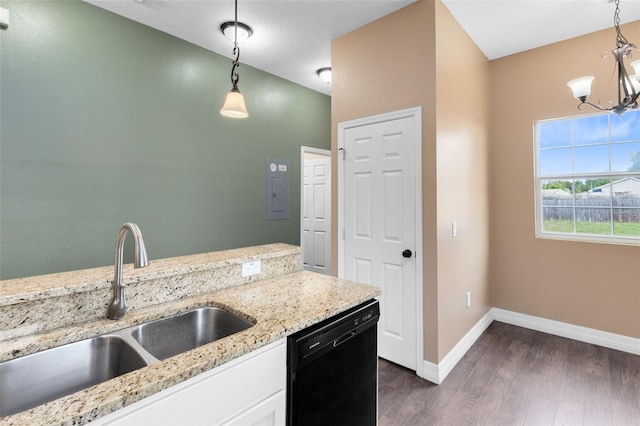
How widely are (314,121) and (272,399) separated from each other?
3994mm

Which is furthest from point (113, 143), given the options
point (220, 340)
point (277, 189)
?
point (220, 340)

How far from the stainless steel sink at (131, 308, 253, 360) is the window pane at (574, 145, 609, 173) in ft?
11.9

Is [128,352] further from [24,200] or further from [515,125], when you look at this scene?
[515,125]

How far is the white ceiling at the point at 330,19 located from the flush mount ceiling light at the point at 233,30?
5 cm

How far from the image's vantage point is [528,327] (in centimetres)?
334

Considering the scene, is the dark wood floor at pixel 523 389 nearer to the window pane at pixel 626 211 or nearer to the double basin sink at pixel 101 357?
the window pane at pixel 626 211

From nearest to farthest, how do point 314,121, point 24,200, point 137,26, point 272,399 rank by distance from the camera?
point 272,399, point 24,200, point 137,26, point 314,121

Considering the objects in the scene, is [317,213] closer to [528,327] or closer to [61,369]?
[528,327]

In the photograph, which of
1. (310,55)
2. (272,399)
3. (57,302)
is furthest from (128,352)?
(310,55)

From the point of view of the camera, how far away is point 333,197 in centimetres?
303

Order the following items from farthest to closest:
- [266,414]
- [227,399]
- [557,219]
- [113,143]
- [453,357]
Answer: [557,219]
[113,143]
[453,357]
[266,414]
[227,399]

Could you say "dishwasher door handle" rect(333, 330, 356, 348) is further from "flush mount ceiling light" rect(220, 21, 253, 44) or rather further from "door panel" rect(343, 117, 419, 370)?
"flush mount ceiling light" rect(220, 21, 253, 44)

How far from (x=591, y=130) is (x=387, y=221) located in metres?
2.36

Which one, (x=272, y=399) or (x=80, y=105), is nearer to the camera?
(x=272, y=399)
